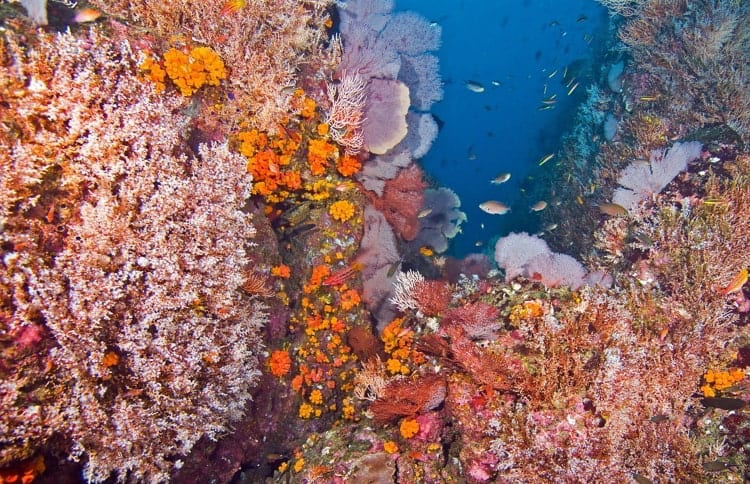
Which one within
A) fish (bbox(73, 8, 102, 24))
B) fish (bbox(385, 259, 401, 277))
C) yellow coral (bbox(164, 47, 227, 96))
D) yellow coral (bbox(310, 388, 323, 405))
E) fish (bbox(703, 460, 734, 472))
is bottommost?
fish (bbox(703, 460, 734, 472))

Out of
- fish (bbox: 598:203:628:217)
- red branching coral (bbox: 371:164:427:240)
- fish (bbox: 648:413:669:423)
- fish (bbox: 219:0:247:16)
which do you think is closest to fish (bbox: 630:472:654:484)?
fish (bbox: 648:413:669:423)

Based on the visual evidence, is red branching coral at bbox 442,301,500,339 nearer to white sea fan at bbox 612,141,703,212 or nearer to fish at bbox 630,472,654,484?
fish at bbox 630,472,654,484

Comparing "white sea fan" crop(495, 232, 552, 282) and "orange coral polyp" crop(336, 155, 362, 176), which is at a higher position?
"orange coral polyp" crop(336, 155, 362, 176)

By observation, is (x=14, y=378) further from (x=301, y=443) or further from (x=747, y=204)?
(x=747, y=204)

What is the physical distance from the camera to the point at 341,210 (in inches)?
227

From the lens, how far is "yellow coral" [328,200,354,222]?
227 inches

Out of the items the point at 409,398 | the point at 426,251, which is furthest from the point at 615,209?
the point at 409,398

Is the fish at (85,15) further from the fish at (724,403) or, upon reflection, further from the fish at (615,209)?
the fish at (724,403)

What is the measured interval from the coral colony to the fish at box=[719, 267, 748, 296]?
0.04 metres

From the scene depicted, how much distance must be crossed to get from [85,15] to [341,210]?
348 centimetres

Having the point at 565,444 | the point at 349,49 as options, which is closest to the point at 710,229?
the point at 565,444

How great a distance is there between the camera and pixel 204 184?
12.9 feet

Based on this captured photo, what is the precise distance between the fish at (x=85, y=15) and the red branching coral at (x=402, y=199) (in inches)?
→ 161

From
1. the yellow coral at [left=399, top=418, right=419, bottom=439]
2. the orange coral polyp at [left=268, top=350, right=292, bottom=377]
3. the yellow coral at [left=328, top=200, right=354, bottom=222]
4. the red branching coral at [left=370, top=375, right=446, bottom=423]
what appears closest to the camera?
the yellow coral at [left=399, top=418, right=419, bottom=439]
